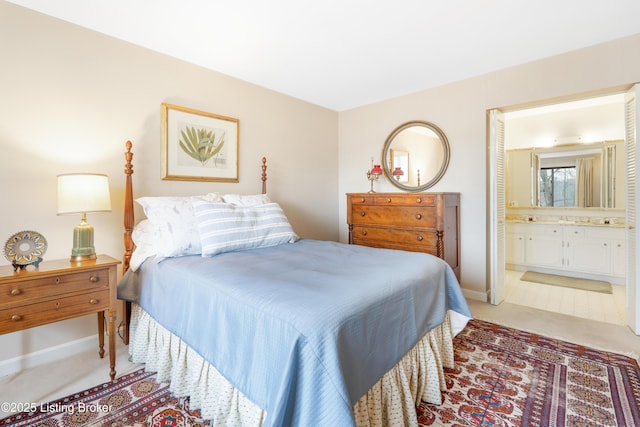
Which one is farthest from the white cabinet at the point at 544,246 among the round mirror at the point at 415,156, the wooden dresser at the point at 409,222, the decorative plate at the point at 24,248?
the decorative plate at the point at 24,248

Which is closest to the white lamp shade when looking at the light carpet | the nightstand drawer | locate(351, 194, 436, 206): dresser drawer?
the nightstand drawer

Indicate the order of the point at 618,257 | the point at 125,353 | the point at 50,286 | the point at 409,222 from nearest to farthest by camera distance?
the point at 50,286 < the point at 125,353 < the point at 409,222 < the point at 618,257

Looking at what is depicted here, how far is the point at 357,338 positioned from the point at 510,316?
240 cm

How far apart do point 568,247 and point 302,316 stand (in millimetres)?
4616

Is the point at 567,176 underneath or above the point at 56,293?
above

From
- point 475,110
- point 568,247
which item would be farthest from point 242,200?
point 568,247

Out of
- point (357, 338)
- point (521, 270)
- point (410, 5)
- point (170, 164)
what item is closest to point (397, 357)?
point (357, 338)

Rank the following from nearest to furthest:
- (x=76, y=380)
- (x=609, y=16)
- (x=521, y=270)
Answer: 1. (x=76, y=380)
2. (x=609, y=16)
3. (x=521, y=270)

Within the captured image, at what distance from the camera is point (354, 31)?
2.27m

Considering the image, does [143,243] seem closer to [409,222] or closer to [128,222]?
[128,222]

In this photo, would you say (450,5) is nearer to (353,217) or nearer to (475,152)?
(475,152)

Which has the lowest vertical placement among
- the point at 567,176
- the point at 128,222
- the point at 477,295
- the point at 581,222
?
the point at 477,295

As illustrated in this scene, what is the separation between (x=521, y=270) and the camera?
4.54m

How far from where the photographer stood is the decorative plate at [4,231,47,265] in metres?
1.65
